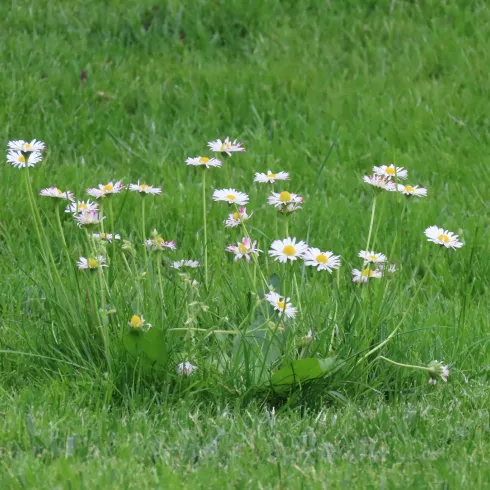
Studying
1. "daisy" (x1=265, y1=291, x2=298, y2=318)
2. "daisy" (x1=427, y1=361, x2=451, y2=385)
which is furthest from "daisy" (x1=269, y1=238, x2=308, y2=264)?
"daisy" (x1=427, y1=361, x2=451, y2=385)

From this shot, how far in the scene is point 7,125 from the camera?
5.66 metres

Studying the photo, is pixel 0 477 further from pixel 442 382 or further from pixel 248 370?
pixel 442 382

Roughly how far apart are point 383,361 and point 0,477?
4.63 feet

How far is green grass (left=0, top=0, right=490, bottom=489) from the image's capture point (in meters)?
2.82

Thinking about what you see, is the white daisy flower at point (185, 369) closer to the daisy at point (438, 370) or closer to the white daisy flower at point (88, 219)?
the white daisy flower at point (88, 219)

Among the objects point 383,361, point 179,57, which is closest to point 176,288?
point 383,361

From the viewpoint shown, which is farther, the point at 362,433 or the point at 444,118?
the point at 444,118

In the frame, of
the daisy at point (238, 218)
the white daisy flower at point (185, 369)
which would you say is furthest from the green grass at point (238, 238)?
the daisy at point (238, 218)

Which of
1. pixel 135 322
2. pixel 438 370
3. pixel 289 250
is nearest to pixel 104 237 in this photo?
pixel 135 322

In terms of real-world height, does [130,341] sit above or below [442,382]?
above

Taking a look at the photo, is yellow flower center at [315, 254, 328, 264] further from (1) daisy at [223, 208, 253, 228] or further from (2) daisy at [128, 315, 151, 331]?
(2) daisy at [128, 315, 151, 331]

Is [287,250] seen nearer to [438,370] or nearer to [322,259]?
[322,259]

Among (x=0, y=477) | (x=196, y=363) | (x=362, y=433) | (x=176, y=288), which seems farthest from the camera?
(x=176, y=288)

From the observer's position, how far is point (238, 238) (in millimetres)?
4504
